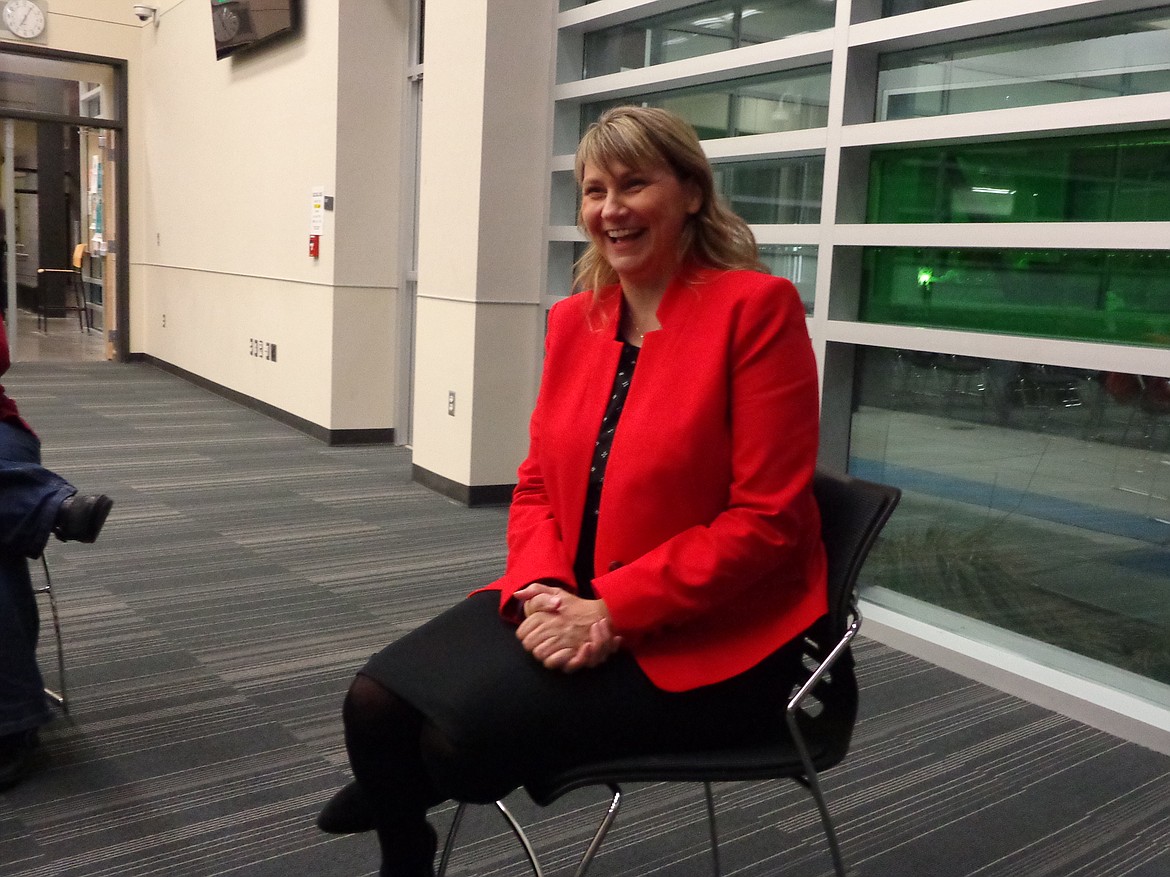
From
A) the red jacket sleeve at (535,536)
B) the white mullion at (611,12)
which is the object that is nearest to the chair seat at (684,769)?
the red jacket sleeve at (535,536)

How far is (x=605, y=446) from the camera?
1.70 metres

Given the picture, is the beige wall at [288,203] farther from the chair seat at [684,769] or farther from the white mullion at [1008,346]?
the chair seat at [684,769]

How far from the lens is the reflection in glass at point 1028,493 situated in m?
2.89

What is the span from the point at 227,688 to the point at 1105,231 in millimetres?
2536

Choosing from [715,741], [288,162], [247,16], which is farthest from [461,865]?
[247,16]

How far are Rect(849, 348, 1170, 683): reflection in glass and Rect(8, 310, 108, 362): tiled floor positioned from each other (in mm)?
8072

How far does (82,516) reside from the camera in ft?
7.67

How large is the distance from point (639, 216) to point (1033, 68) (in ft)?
6.30

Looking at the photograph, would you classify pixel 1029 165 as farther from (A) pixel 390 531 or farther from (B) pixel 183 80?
(B) pixel 183 80

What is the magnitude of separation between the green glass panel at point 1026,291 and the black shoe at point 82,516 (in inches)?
92.3

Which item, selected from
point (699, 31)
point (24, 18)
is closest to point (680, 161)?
point (699, 31)

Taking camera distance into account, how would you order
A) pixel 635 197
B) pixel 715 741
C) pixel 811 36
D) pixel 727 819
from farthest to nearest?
pixel 811 36 → pixel 727 819 → pixel 635 197 → pixel 715 741

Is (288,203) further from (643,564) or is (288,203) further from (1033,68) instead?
(643,564)

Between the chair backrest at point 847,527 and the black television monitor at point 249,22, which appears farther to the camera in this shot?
the black television monitor at point 249,22
